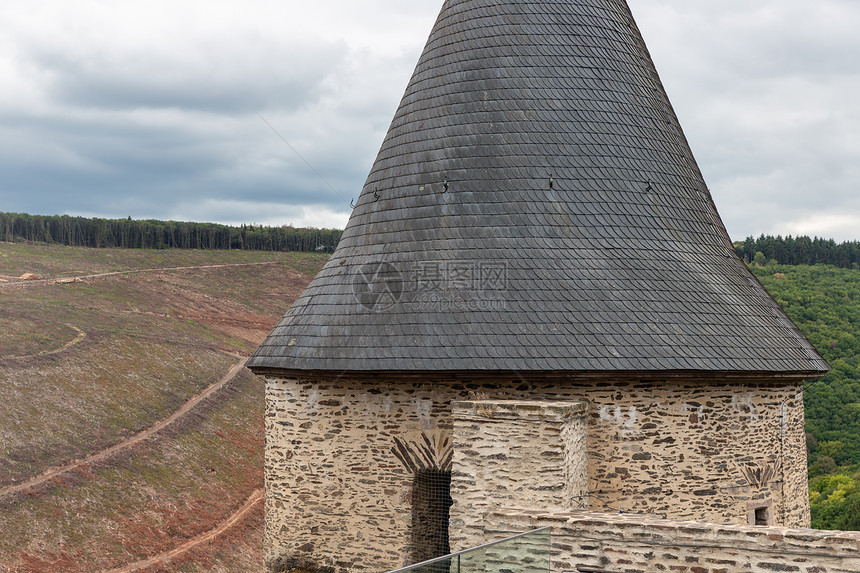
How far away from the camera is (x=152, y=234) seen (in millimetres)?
52125

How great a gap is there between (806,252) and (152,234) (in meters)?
40.8

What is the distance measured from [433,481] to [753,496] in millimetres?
3360

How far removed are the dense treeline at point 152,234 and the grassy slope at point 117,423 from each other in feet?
36.5

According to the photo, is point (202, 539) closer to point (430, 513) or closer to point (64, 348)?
point (64, 348)

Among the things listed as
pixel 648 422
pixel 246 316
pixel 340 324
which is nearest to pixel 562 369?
pixel 648 422

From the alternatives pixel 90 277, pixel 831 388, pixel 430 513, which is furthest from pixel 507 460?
pixel 90 277

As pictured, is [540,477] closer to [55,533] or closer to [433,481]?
[433,481]

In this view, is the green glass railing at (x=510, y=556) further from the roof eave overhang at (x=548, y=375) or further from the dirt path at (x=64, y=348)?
the dirt path at (x=64, y=348)

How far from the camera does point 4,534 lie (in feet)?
47.2

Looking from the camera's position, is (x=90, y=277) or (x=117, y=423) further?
(x=90, y=277)

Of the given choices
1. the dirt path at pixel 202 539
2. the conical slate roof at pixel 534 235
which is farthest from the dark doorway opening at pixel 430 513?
the dirt path at pixel 202 539

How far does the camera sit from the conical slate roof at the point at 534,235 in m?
7.55

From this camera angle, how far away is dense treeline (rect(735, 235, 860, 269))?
38.2m

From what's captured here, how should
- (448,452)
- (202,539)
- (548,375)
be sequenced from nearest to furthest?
(548,375)
(448,452)
(202,539)
